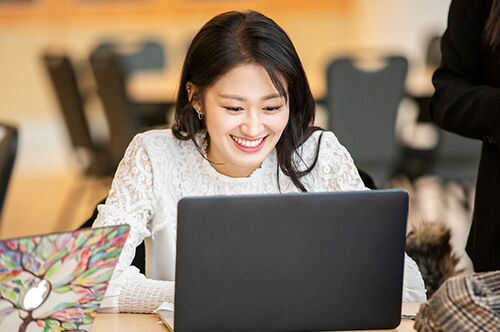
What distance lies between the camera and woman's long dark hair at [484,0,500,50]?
2.15m

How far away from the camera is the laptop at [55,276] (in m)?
1.43

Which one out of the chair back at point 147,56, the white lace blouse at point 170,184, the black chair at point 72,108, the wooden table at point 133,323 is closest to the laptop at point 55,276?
the wooden table at point 133,323

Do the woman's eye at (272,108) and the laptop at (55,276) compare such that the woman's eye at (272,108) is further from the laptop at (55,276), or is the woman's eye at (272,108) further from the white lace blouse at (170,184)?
the laptop at (55,276)

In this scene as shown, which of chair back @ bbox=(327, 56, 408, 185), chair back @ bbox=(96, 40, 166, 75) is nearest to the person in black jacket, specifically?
chair back @ bbox=(327, 56, 408, 185)

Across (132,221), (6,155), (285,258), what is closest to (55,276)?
(285,258)

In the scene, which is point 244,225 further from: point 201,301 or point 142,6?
point 142,6

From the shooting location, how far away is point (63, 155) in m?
8.04

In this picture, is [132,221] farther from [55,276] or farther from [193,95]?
[55,276]

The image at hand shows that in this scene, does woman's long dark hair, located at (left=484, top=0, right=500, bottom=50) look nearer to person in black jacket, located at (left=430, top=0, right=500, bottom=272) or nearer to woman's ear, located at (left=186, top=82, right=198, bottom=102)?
person in black jacket, located at (left=430, top=0, right=500, bottom=272)

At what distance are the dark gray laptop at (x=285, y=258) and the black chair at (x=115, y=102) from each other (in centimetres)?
350

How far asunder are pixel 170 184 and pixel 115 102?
301 centimetres

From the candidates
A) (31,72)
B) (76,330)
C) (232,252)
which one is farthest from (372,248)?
(31,72)

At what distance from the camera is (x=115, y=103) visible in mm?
5109

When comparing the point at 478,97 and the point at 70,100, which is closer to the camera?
the point at 478,97
